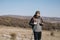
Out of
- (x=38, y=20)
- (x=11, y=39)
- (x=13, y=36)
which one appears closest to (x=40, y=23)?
(x=38, y=20)

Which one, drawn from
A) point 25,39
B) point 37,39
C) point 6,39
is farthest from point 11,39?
point 37,39

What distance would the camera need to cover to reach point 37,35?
487 inches

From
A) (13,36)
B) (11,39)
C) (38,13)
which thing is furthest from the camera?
(13,36)

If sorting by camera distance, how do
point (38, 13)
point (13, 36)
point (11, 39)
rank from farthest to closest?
1. point (13, 36)
2. point (11, 39)
3. point (38, 13)

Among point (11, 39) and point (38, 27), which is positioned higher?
point (38, 27)

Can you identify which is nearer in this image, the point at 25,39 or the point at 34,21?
the point at 34,21

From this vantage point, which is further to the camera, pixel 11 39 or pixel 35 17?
pixel 11 39

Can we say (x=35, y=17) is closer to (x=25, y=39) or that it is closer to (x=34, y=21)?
(x=34, y=21)

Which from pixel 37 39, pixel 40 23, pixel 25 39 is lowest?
pixel 25 39

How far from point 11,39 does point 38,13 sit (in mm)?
6905

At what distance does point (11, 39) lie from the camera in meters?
18.7

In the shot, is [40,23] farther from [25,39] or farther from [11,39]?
[25,39]

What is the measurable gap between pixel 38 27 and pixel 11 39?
21.9 ft

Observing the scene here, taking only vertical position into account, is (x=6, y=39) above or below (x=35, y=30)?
below
